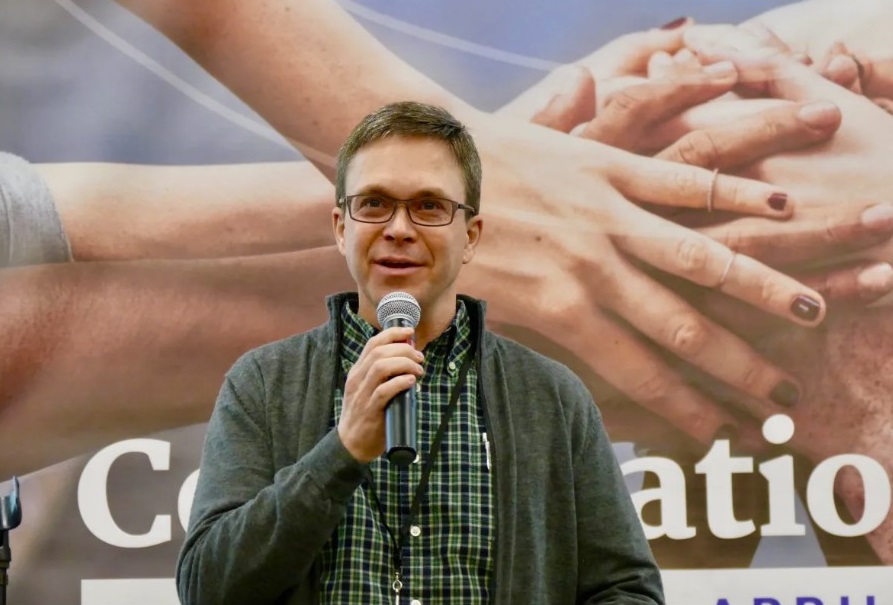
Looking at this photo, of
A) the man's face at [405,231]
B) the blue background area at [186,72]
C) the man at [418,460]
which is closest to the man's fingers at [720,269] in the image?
the blue background area at [186,72]

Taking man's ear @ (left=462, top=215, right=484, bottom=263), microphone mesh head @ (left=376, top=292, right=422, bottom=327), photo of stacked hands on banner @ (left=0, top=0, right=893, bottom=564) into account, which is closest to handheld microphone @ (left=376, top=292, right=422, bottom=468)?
microphone mesh head @ (left=376, top=292, right=422, bottom=327)

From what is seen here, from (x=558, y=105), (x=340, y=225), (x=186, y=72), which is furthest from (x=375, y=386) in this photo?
(x=186, y=72)

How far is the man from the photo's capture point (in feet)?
4.43

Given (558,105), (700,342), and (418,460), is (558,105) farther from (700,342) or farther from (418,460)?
(418,460)

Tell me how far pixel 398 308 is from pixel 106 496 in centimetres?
146

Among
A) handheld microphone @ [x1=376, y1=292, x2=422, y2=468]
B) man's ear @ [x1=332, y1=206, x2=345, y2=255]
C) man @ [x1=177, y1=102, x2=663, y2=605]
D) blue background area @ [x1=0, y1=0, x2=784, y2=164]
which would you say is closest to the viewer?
handheld microphone @ [x1=376, y1=292, x2=422, y2=468]

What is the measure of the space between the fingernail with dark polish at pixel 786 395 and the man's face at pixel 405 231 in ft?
4.23

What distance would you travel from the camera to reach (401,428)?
48.0 inches

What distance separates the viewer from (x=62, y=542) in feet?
8.38

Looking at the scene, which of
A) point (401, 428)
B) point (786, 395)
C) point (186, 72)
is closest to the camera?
point (401, 428)

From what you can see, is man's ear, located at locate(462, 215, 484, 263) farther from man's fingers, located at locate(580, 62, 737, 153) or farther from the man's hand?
man's fingers, located at locate(580, 62, 737, 153)

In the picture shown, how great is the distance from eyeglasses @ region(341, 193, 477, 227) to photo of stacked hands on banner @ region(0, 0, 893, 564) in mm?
1067

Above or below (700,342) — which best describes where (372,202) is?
below

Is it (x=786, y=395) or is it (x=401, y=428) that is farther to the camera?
(x=786, y=395)
